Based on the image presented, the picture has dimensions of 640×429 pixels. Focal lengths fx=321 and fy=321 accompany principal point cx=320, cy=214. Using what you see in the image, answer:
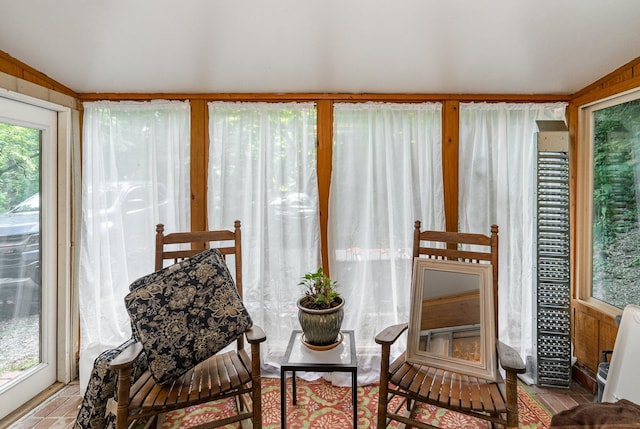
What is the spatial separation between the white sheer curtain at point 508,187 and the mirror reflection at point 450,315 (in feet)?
1.90

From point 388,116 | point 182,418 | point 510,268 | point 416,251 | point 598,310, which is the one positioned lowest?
point 182,418

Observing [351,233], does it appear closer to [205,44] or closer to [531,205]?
[531,205]

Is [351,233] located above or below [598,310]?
above

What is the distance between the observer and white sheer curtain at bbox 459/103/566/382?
2367mm

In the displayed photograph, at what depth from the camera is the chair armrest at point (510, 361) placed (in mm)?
1456

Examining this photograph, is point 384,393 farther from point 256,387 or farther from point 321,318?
point 256,387

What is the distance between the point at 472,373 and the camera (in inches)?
67.9

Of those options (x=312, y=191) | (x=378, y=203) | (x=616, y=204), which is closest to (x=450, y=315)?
(x=378, y=203)

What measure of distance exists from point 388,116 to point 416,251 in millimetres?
1011

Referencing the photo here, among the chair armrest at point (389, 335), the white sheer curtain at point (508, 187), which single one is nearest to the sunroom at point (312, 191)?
the white sheer curtain at point (508, 187)

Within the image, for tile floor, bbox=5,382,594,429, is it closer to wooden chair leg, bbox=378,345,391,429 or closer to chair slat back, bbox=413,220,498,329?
chair slat back, bbox=413,220,498,329

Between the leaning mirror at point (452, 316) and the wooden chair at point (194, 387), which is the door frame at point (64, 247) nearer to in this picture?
the wooden chair at point (194, 387)

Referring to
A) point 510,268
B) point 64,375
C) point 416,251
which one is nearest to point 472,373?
point 416,251

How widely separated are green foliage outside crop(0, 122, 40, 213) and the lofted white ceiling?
0.44 metres
